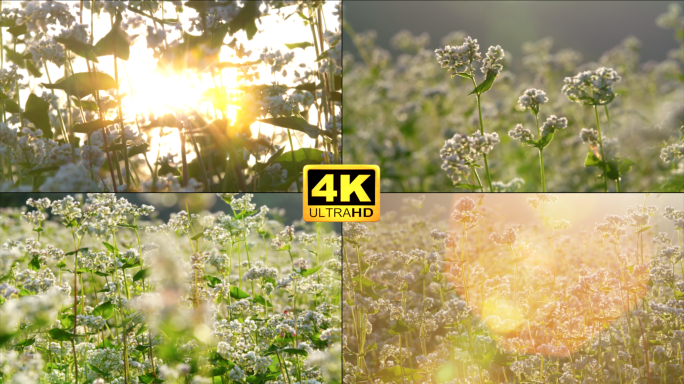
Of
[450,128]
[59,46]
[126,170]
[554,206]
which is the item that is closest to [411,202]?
[554,206]

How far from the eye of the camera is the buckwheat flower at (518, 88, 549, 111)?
1.16m

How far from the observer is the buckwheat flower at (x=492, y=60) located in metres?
1.09

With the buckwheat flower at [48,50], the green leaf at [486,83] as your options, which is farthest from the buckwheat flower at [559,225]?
the buckwheat flower at [48,50]

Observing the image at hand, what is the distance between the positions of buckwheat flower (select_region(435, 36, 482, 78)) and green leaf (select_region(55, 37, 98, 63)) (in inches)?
31.6

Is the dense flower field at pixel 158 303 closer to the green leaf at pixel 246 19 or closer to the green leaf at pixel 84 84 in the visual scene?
the green leaf at pixel 84 84

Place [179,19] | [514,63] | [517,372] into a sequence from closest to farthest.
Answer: [179,19] → [517,372] → [514,63]

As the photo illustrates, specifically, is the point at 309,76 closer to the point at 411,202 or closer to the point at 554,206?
the point at 411,202

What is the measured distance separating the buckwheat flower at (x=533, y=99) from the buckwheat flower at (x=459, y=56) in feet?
0.55

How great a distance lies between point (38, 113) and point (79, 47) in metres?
0.20

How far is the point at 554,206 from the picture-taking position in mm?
1202

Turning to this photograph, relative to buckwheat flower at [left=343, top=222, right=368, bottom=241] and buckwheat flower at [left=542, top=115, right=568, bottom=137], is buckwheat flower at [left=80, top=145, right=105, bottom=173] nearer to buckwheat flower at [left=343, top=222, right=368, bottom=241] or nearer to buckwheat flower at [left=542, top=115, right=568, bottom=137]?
buckwheat flower at [left=343, top=222, right=368, bottom=241]

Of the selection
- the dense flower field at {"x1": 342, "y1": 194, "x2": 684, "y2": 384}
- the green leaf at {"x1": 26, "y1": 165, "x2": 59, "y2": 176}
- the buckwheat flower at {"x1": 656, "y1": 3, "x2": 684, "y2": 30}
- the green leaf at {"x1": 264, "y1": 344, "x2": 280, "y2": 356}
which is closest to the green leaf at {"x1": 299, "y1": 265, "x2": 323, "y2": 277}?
the dense flower field at {"x1": 342, "y1": 194, "x2": 684, "y2": 384}

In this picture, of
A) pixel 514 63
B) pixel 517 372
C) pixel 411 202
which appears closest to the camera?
pixel 517 372

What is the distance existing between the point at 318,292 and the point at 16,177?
31.2 inches
